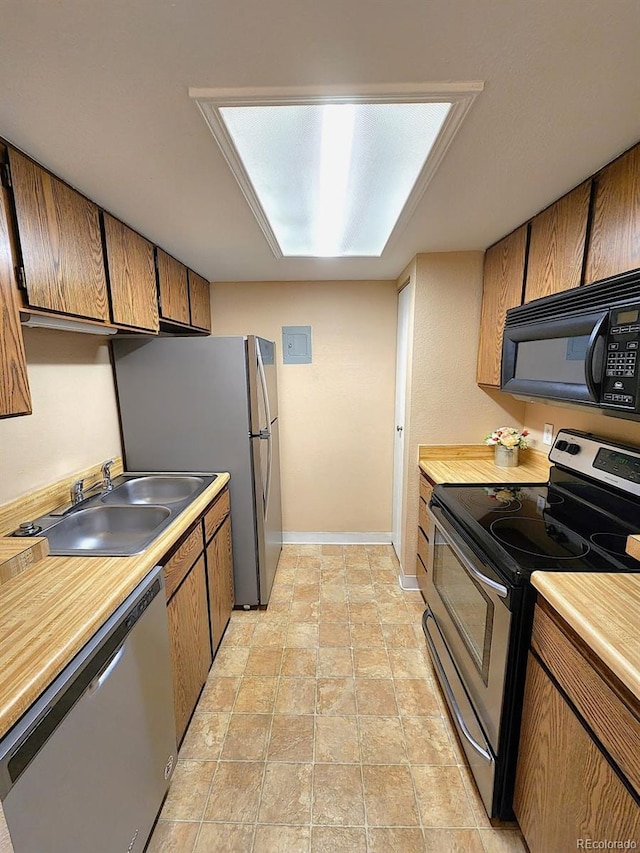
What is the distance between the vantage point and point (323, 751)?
1.52 m

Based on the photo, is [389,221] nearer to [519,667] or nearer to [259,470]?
[259,470]

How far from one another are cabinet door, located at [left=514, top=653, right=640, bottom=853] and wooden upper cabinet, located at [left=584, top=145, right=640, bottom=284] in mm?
1307

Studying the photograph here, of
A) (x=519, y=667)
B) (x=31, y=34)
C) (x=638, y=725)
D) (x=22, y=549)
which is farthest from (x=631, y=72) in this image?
(x=22, y=549)

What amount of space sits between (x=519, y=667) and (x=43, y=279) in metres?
1.92

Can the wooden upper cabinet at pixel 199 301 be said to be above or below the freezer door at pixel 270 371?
above

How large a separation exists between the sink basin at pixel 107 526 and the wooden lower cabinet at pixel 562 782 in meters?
1.42

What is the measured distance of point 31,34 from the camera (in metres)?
0.72

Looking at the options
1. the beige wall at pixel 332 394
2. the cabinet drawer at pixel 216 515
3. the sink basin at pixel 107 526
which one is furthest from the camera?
the beige wall at pixel 332 394

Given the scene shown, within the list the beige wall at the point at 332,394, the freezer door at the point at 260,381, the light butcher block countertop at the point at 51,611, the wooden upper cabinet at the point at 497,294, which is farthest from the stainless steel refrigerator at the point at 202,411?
the wooden upper cabinet at the point at 497,294

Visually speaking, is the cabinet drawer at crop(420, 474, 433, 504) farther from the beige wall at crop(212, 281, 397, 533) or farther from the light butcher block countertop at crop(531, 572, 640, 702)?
the light butcher block countertop at crop(531, 572, 640, 702)

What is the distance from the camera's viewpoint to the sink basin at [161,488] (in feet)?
6.62

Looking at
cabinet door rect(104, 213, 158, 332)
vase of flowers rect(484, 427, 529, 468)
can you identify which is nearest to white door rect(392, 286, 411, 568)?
vase of flowers rect(484, 427, 529, 468)

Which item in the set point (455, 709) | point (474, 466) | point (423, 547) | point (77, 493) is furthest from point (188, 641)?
point (474, 466)

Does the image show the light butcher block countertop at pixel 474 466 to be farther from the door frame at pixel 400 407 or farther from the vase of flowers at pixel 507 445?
the door frame at pixel 400 407
